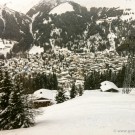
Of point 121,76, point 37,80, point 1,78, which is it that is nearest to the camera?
point 1,78

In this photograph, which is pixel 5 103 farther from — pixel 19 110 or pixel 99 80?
pixel 99 80

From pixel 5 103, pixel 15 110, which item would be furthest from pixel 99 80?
pixel 15 110

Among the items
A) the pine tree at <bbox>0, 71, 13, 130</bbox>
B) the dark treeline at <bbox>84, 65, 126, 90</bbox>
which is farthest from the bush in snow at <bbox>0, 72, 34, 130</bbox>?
the dark treeline at <bbox>84, 65, 126, 90</bbox>

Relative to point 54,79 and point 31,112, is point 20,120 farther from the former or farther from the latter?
point 54,79

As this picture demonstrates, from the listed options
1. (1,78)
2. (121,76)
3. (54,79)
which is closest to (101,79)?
(121,76)

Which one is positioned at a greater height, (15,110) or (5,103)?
(5,103)

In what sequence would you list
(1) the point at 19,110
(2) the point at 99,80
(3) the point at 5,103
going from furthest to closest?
(2) the point at 99,80, (3) the point at 5,103, (1) the point at 19,110

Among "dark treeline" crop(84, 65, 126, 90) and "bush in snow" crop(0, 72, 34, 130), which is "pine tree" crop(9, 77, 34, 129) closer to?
"bush in snow" crop(0, 72, 34, 130)

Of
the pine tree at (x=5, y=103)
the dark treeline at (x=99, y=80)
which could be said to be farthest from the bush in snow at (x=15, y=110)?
the dark treeline at (x=99, y=80)
